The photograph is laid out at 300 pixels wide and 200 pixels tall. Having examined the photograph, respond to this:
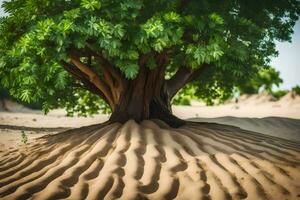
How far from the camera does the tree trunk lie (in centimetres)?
700

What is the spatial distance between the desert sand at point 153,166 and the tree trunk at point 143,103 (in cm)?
45

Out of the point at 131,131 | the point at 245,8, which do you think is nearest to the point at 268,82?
the point at 245,8

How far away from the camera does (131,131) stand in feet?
19.6

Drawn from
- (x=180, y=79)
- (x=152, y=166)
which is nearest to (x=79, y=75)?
(x=180, y=79)

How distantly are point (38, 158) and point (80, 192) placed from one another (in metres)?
1.73

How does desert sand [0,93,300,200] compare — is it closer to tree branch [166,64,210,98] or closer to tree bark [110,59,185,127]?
tree bark [110,59,185,127]

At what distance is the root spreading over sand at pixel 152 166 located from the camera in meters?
3.96

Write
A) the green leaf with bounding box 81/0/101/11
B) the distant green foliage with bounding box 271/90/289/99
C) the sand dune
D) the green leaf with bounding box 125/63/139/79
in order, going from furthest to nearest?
the distant green foliage with bounding box 271/90/289/99 → the sand dune → the green leaf with bounding box 125/63/139/79 → the green leaf with bounding box 81/0/101/11

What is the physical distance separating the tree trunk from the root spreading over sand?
594 mm

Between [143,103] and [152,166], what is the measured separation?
257 cm

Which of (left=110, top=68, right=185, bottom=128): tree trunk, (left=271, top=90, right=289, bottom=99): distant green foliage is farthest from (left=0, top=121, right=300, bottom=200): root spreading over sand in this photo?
(left=271, top=90, right=289, bottom=99): distant green foliage

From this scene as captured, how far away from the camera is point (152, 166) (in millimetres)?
4637

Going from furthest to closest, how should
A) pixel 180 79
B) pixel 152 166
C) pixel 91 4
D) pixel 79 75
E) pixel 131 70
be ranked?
pixel 180 79 < pixel 79 75 < pixel 131 70 < pixel 91 4 < pixel 152 166

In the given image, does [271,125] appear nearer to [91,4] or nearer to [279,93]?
[91,4]
